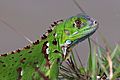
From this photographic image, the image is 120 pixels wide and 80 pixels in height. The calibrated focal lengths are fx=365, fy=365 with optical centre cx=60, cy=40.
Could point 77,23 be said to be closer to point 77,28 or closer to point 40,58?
point 77,28

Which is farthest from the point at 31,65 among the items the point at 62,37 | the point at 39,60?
the point at 62,37

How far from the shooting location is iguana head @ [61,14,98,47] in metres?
1.12

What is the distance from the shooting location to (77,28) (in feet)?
3.76

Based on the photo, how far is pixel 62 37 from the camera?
1.17m

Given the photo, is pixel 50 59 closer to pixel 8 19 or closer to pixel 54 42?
pixel 54 42

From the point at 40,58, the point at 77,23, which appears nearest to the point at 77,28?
the point at 77,23

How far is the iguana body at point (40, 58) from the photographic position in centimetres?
117

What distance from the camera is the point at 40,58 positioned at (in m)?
1.19

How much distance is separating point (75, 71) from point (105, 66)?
0.28 feet

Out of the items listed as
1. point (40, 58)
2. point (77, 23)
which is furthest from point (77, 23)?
point (40, 58)

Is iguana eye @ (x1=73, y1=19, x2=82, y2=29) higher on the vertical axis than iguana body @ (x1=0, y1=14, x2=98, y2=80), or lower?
higher

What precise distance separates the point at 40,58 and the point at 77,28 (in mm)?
159

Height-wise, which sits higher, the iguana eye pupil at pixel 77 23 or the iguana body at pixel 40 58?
the iguana eye pupil at pixel 77 23

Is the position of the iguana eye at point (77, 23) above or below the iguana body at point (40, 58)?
above
